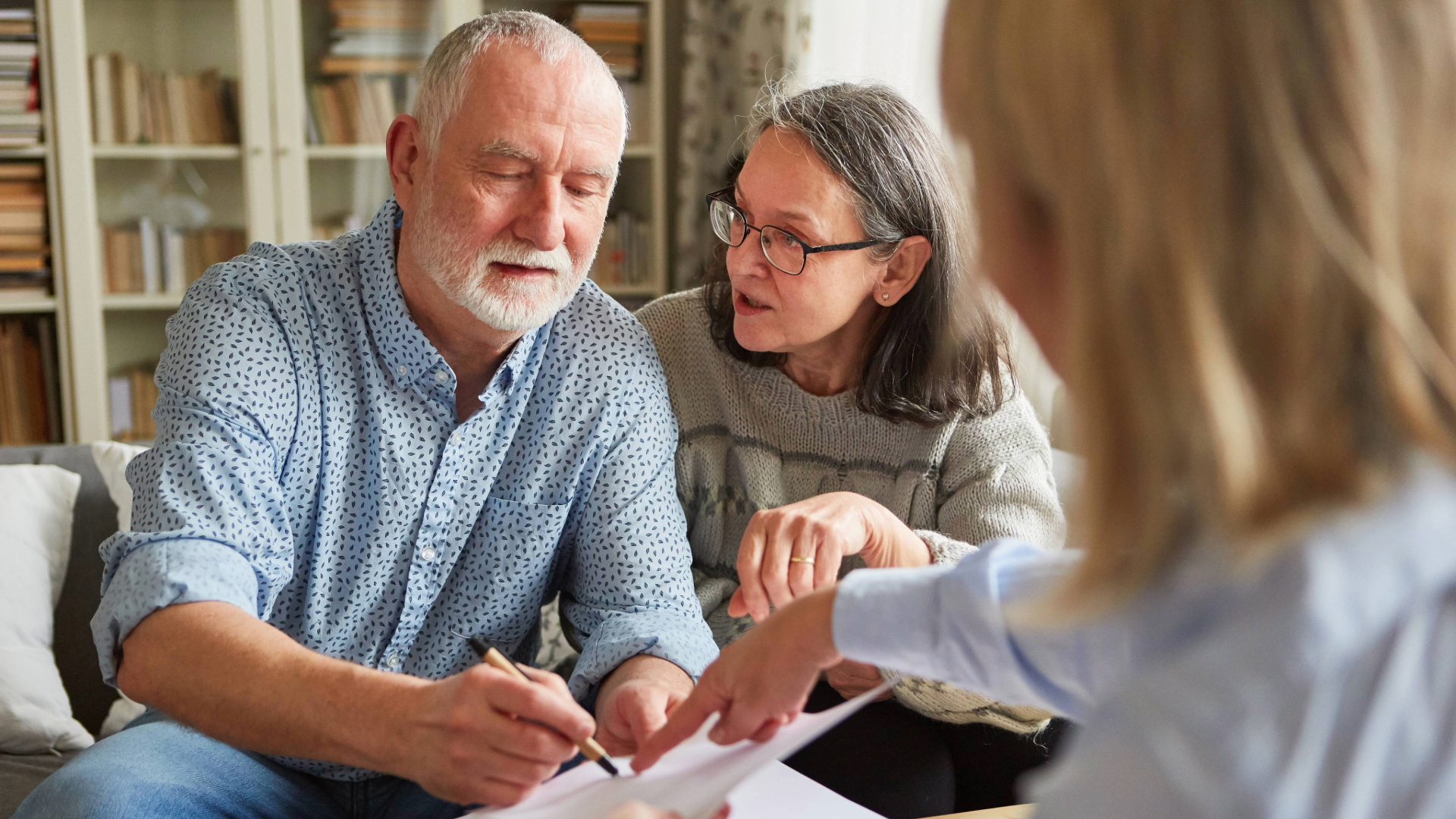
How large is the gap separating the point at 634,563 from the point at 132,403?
99.0 inches

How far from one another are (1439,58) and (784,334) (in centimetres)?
108

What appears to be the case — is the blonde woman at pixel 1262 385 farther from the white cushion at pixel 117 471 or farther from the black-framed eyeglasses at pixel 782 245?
the white cushion at pixel 117 471

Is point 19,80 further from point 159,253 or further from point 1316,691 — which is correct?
point 1316,691

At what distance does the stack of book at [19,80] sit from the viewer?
2936 millimetres

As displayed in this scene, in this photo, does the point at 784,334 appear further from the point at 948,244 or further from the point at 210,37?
the point at 210,37

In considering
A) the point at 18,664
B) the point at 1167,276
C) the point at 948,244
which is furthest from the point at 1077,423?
the point at 18,664

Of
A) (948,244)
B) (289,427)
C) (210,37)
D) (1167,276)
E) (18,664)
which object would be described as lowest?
(18,664)

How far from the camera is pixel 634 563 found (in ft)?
4.33

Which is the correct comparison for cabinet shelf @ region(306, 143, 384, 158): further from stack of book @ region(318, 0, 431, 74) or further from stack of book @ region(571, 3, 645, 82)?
stack of book @ region(571, 3, 645, 82)

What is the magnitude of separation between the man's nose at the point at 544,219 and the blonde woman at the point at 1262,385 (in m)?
0.88

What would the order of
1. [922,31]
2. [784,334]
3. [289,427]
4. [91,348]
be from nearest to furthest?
[289,427] → [784,334] → [922,31] → [91,348]

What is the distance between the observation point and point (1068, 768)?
49 cm

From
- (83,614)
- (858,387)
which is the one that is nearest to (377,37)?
(83,614)

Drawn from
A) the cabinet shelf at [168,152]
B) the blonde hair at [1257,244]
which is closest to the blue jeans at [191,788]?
the blonde hair at [1257,244]
